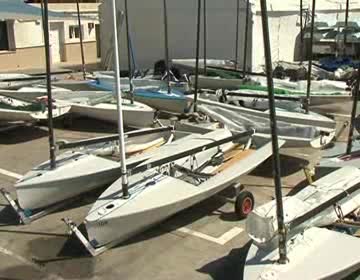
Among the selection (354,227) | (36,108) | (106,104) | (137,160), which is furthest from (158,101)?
(354,227)

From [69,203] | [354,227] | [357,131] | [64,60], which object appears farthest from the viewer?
[64,60]

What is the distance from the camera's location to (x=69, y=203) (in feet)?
26.2

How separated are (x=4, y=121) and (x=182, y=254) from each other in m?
7.32

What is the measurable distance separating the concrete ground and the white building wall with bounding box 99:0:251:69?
41.6 feet

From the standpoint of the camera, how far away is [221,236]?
23.0 feet

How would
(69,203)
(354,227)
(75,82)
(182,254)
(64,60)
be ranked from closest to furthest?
(354,227) → (182,254) → (69,203) → (75,82) → (64,60)

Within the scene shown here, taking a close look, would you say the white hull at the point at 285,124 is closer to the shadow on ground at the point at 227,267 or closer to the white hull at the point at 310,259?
the shadow on ground at the point at 227,267

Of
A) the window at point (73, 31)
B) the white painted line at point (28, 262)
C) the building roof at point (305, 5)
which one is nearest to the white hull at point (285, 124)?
the white painted line at point (28, 262)

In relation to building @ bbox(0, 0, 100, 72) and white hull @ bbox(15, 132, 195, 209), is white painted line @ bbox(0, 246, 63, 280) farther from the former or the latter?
building @ bbox(0, 0, 100, 72)

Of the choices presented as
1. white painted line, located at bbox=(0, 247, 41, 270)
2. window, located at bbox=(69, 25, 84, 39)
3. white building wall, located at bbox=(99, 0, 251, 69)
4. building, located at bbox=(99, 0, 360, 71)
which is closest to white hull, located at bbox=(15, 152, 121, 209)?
white painted line, located at bbox=(0, 247, 41, 270)

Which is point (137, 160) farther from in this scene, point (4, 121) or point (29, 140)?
point (4, 121)

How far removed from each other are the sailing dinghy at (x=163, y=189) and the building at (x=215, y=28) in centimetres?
1118

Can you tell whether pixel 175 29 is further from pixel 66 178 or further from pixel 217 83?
pixel 66 178

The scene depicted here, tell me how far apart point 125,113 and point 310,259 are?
756 centimetres
